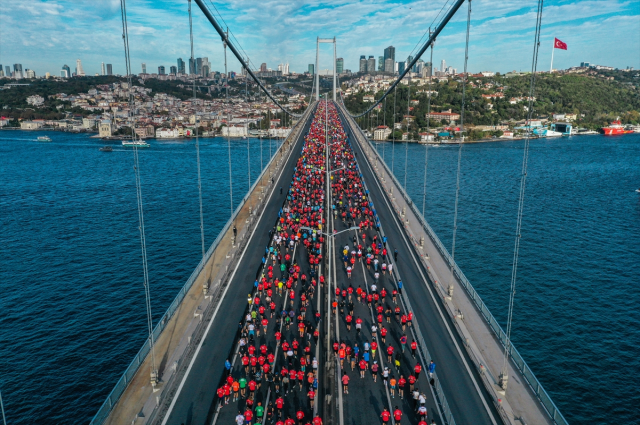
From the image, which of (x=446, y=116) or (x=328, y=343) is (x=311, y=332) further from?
(x=446, y=116)

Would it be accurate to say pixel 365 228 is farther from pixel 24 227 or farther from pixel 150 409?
pixel 24 227

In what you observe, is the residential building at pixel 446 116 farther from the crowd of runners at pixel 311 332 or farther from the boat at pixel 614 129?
the crowd of runners at pixel 311 332

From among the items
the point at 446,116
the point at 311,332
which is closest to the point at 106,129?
the point at 446,116

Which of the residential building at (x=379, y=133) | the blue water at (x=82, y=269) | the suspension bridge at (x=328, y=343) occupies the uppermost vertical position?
the residential building at (x=379, y=133)

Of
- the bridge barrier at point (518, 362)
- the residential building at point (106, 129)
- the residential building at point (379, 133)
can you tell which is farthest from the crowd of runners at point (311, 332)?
the residential building at point (106, 129)

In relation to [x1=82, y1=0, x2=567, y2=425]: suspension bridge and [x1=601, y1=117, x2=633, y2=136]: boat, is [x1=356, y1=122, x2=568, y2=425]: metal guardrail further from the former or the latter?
[x1=601, y1=117, x2=633, y2=136]: boat

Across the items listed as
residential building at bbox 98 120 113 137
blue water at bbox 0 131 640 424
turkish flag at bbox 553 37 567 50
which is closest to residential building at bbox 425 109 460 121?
blue water at bbox 0 131 640 424

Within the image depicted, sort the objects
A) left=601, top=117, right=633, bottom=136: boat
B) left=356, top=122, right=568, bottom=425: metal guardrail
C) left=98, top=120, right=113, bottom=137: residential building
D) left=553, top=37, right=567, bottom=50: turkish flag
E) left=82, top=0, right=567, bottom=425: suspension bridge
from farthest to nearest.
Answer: left=601, top=117, right=633, bottom=136: boat → left=98, top=120, right=113, bottom=137: residential building → left=553, top=37, right=567, bottom=50: turkish flag → left=82, top=0, right=567, bottom=425: suspension bridge → left=356, top=122, right=568, bottom=425: metal guardrail
